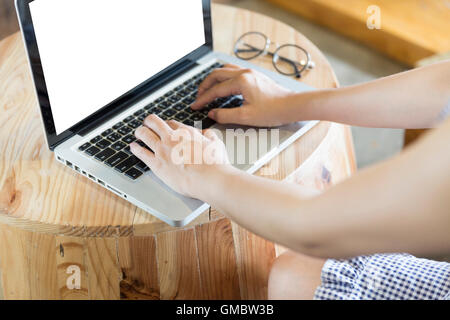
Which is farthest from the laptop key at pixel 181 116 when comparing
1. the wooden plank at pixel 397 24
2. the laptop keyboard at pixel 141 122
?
the wooden plank at pixel 397 24

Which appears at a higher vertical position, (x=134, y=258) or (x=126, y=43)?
(x=126, y=43)

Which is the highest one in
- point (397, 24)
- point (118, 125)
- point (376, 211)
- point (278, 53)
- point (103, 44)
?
point (397, 24)

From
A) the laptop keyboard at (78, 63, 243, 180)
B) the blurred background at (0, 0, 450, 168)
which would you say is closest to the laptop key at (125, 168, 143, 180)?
the laptop keyboard at (78, 63, 243, 180)

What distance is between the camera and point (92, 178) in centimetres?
86

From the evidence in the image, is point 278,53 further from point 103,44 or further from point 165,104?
point 103,44

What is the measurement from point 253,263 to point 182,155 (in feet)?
0.98

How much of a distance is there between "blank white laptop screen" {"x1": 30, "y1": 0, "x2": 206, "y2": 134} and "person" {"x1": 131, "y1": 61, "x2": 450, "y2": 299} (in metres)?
0.11

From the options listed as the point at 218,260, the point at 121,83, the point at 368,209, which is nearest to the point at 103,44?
the point at 121,83

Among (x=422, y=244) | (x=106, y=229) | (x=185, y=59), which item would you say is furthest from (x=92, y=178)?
(x=422, y=244)

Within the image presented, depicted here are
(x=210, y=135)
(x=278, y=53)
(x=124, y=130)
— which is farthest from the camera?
(x=278, y=53)

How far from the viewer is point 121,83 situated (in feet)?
3.10

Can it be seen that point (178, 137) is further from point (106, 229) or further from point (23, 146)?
point (23, 146)

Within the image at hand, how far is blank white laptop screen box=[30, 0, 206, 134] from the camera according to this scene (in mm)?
796

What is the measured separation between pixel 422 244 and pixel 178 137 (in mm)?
402
